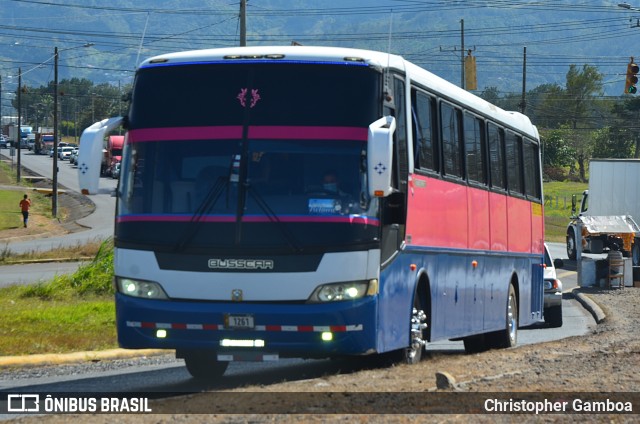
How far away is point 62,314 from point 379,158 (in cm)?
1162

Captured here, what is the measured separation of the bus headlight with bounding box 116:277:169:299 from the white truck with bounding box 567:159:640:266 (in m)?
36.9

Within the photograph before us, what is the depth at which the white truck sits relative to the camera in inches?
1863

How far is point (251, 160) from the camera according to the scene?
1142 centimetres

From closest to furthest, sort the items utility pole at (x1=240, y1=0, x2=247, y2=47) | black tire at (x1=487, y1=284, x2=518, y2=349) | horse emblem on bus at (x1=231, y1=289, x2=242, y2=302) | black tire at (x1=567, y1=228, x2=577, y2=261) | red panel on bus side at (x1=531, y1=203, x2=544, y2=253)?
horse emblem on bus at (x1=231, y1=289, x2=242, y2=302), black tire at (x1=487, y1=284, x2=518, y2=349), red panel on bus side at (x1=531, y1=203, x2=544, y2=253), utility pole at (x1=240, y1=0, x2=247, y2=47), black tire at (x1=567, y1=228, x2=577, y2=261)

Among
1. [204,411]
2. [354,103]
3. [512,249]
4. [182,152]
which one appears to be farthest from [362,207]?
[512,249]

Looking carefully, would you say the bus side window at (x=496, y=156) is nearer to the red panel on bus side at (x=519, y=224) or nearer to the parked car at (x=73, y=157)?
the red panel on bus side at (x=519, y=224)

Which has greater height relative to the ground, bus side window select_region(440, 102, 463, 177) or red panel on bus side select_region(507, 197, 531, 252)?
bus side window select_region(440, 102, 463, 177)

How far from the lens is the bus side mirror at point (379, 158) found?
10.8m

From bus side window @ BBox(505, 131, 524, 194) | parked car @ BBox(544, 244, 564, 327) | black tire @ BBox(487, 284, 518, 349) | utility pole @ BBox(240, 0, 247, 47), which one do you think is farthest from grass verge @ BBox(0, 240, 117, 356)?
parked car @ BBox(544, 244, 564, 327)

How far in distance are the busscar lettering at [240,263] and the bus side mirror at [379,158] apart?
3.76ft

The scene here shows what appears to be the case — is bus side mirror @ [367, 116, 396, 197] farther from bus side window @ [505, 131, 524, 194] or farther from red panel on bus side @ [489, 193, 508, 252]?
bus side window @ [505, 131, 524, 194]

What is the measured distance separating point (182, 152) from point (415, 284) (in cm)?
300

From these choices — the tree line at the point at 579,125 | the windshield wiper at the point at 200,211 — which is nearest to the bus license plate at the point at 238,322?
the windshield wiper at the point at 200,211

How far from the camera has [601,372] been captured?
1282cm
